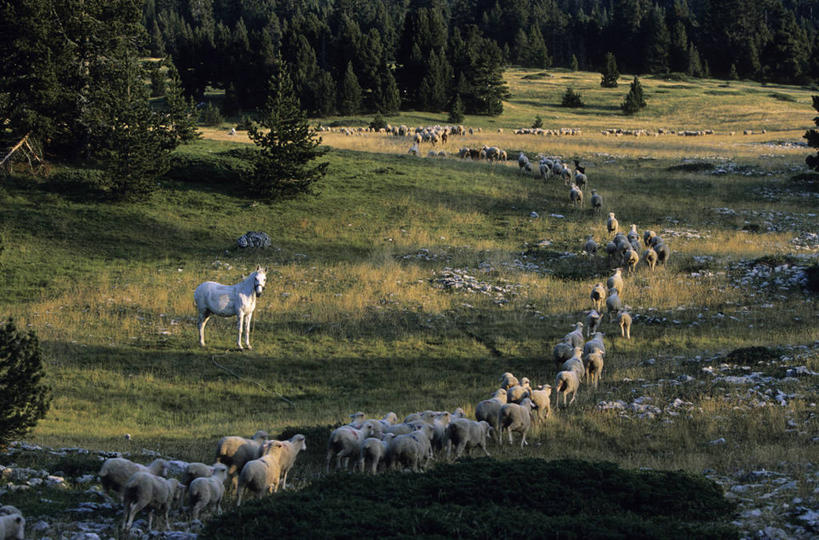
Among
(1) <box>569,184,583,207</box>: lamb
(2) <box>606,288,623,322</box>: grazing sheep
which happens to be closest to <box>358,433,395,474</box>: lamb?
(2) <box>606,288,623,322</box>: grazing sheep

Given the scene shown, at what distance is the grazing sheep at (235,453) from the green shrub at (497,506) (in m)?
1.58

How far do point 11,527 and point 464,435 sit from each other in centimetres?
708

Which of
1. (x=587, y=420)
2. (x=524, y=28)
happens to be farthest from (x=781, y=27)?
(x=587, y=420)

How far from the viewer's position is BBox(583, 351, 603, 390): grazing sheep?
59.2 ft

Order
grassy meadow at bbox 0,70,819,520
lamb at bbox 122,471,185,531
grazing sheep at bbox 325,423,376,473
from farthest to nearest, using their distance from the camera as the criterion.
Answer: grassy meadow at bbox 0,70,819,520 → grazing sheep at bbox 325,423,376,473 → lamb at bbox 122,471,185,531

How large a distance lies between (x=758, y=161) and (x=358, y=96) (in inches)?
1712

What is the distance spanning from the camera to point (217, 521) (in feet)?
28.3

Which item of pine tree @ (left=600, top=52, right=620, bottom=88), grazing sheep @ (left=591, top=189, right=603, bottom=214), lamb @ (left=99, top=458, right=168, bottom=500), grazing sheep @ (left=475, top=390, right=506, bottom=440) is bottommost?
grazing sheep @ (left=475, top=390, right=506, bottom=440)

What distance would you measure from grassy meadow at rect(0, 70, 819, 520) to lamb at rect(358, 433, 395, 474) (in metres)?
1.05

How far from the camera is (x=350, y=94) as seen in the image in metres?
80.3

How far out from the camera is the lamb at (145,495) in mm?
9391

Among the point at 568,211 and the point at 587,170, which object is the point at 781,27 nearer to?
the point at 587,170

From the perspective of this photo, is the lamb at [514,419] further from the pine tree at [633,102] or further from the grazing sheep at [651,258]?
the pine tree at [633,102]

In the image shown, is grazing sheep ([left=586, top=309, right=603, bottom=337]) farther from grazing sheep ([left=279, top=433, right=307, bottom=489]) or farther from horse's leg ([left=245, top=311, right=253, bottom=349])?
grazing sheep ([left=279, top=433, right=307, bottom=489])
